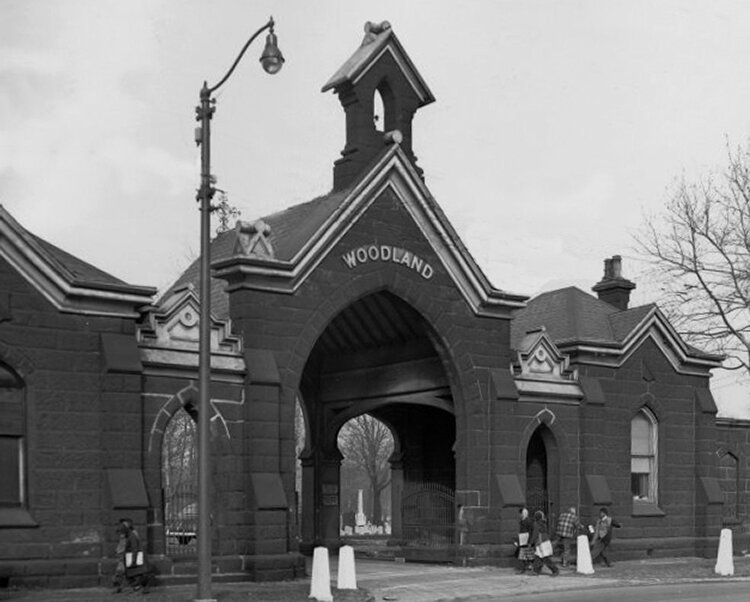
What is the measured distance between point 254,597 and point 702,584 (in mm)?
10757

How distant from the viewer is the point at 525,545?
98.6 feet

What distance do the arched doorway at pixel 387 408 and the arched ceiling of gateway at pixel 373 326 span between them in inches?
1.0

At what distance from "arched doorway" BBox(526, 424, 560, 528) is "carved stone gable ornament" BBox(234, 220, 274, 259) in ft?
31.1

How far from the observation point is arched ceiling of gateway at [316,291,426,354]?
3145 centimetres

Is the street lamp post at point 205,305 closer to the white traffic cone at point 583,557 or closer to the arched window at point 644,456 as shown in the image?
the white traffic cone at point 583,557

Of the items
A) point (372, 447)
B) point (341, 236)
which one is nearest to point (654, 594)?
point (341, 236)

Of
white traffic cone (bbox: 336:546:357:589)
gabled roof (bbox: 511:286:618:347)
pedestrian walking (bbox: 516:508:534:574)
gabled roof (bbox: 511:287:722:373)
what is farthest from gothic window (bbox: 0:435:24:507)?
gabled roof (bbox: 511:286:618:347)

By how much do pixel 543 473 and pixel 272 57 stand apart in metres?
17.6

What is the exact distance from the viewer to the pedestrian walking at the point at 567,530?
3178 cm

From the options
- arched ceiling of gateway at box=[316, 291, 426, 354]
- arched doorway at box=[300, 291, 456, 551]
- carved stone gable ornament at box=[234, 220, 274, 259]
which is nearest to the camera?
carved stone gable ornament at box=[234, 220, 274, 259]

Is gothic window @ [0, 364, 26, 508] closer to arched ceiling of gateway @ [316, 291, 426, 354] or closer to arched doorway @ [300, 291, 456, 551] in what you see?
arched ceiling of gateway @ [316, 291, 426, 354]

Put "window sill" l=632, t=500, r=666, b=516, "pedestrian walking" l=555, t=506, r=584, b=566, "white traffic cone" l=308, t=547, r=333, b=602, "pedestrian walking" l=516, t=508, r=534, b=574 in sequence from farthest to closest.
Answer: "window sill" l=632, t=500, r=666, b=516
"pedestrian walking" l=555, t=506, r=584, b=566
"pedestrian walking" l=516, t=508, r=534, b=574
"white traffic cone" l=308, t=547, r=333, b=602

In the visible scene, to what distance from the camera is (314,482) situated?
121 ft

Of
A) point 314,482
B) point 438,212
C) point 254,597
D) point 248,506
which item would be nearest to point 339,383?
point 314,482
